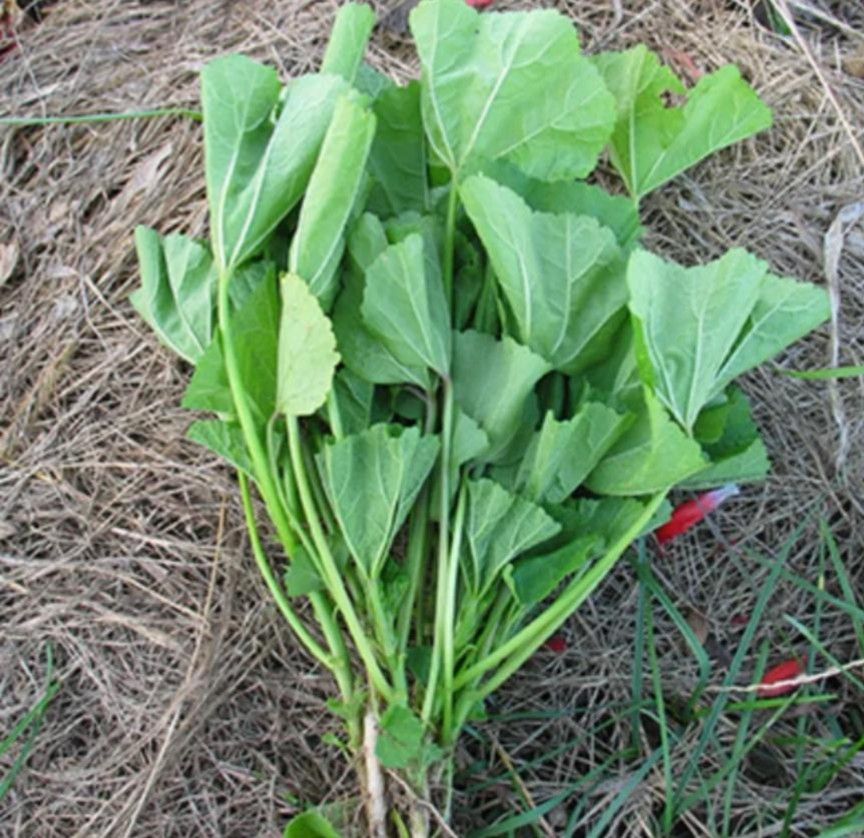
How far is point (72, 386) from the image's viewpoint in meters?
1.68

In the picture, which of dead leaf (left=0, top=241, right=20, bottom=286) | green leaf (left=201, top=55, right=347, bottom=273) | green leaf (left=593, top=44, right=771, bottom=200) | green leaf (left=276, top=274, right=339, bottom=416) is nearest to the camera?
green leaf (left=276, top=274, right=339, bottom=416)

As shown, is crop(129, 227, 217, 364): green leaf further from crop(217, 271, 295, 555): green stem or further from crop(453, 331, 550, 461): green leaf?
crop(453, 331, 550, 461): green leaf

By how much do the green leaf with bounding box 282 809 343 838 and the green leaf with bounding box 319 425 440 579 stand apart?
0.93 ft

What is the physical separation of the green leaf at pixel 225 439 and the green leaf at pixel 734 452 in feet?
1.80

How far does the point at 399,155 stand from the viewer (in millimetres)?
1517

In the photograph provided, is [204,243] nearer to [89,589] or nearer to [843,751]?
[89,589]

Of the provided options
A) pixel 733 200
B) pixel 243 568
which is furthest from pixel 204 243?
pixel 733 200

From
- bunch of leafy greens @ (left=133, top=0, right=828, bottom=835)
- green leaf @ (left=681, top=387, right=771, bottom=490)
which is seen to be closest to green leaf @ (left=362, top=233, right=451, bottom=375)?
bunch of leafy greens @ (left=133, top=0, right=828, bottom=835)

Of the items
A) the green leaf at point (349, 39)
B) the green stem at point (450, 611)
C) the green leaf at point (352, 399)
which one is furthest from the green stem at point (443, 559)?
the green leaf at point (349, 39)

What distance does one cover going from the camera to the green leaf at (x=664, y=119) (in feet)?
5.07

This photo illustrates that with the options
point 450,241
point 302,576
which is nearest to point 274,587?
point 302,576

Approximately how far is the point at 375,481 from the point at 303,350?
0.17 meters

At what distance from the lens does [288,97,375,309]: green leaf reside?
132 centimetres

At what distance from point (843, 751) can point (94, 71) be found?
57.6 inches
